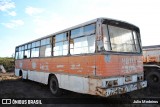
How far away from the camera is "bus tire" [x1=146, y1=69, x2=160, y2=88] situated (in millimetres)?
10898

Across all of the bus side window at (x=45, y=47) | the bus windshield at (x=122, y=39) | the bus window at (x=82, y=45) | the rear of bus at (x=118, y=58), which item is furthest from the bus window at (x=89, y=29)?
the bus side window at (x=45, y=47)

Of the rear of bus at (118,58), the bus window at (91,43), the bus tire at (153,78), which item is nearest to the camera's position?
the rear of bus at (118,58)

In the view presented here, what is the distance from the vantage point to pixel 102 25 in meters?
6.43

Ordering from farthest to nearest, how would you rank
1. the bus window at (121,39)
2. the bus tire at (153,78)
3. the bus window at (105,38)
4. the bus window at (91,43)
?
the bus tire at (153,78) → the bus window at (121,39) → the bus window at (91,43) → the bus window at (105,38)

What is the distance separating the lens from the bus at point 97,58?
20.5 ft

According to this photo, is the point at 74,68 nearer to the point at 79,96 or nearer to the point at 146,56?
the point at 79,96

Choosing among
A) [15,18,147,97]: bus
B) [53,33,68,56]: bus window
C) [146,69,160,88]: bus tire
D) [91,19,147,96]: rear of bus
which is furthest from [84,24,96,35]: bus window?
[146,69,160,88]: bus tire

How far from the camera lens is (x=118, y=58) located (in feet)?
22.1

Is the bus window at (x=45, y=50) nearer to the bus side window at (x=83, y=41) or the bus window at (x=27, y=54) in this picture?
the bus side window at (x=83, y=41)

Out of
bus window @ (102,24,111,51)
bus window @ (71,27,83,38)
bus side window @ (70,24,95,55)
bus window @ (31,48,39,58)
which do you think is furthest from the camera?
bus window @ (31,48,39,58)

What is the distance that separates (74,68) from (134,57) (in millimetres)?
2551

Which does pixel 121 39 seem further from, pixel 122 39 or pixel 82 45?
pixel 82 45

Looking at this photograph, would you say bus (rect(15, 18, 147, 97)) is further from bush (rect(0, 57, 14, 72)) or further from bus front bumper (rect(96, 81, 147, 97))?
bush (rect(0, 57, 14, 72))

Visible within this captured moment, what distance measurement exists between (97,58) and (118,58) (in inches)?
37.8
